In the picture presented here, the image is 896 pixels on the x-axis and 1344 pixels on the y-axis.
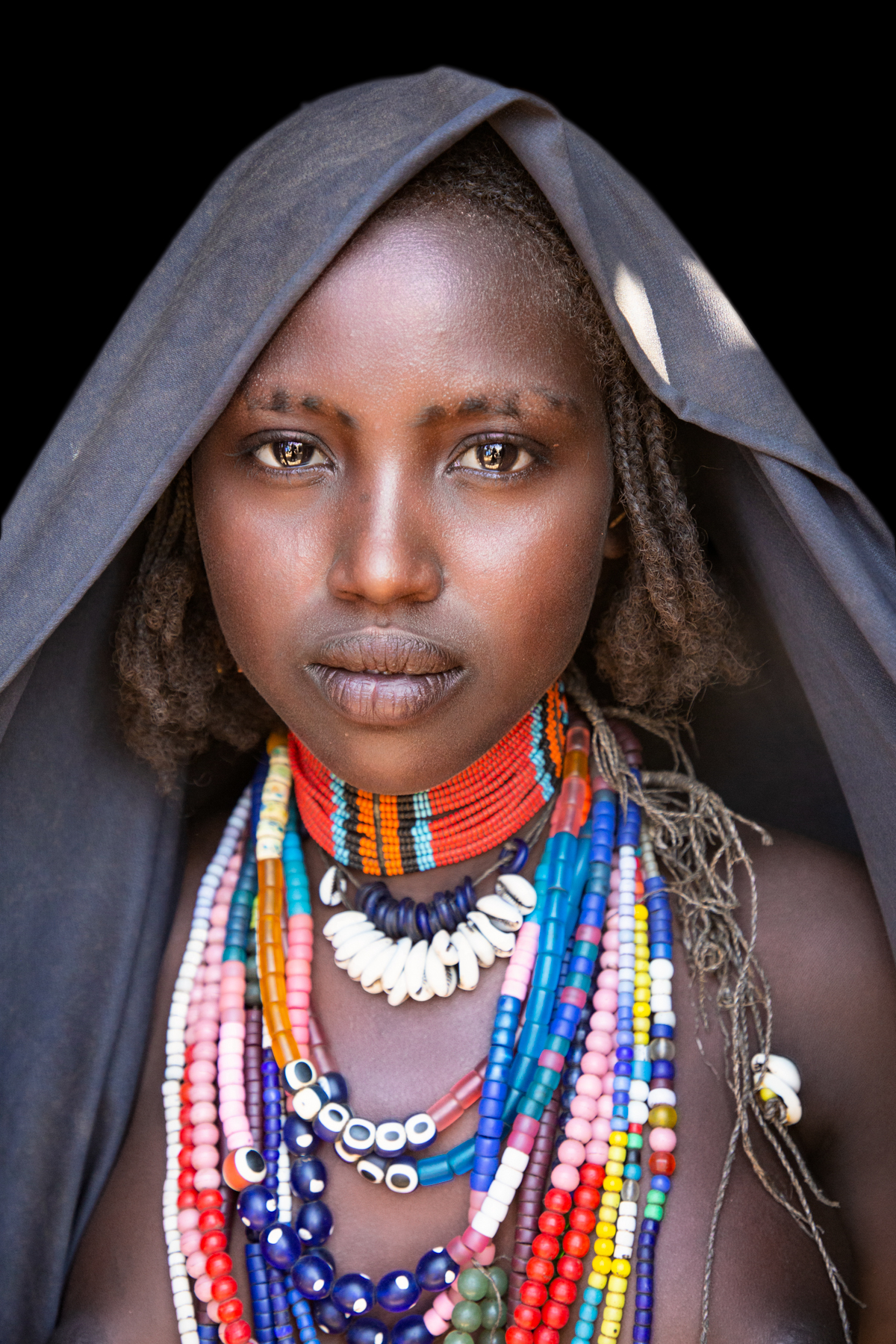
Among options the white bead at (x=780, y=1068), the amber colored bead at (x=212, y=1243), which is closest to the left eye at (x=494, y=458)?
the white bead at (x=780, y=1068)

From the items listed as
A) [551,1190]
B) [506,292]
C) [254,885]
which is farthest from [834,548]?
[254,885]

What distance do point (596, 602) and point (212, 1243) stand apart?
0.94 metres

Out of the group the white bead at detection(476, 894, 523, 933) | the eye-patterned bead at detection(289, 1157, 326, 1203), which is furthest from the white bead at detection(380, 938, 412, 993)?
the eye-patterned bead at detection(289, 1157, 326, 1203)

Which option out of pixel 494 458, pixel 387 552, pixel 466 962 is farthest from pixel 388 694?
pixel 466 962

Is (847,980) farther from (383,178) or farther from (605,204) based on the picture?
(383,178)

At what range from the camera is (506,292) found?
52.2 inches

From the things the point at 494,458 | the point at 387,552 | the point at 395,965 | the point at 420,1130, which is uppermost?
the point at 494,458

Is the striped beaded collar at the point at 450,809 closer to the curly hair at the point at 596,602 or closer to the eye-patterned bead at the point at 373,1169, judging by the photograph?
the curly hair at the point at 596,602

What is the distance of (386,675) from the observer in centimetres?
136

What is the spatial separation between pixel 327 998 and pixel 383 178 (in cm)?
100

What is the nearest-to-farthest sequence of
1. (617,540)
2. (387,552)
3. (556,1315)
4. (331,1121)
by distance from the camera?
(387,552) < (556,1315) < (331,1121) < (617,540)

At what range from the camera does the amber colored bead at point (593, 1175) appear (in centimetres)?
142

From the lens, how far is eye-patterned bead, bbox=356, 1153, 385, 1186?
1465mm

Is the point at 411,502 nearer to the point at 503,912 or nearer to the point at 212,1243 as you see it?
the point at 503,912
